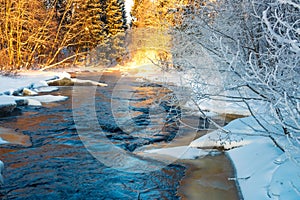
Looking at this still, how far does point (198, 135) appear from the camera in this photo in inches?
270

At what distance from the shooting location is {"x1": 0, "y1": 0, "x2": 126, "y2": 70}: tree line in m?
20.5

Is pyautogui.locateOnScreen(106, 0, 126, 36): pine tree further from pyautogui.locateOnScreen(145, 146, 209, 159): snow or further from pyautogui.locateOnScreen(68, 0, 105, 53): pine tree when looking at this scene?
pyautogui.locateOnScreen(145, 146, 209, 159): snow

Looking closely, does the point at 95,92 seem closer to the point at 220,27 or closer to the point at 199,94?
the point at 220,27

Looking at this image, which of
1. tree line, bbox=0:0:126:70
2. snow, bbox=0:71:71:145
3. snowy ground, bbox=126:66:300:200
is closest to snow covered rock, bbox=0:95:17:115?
snow, bbox=0:71:71:145

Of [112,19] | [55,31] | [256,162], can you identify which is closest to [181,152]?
[256,162]

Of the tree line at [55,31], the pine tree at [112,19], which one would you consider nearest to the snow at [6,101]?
the tree line at [55,31]

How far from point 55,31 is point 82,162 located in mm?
23321

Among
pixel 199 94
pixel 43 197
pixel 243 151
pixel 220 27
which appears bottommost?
pixel 43 197

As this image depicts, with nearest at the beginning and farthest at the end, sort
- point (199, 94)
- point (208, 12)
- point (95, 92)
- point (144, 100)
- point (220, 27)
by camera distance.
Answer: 1. point (199, 94)
2. point (220, 27)
3. point (208, 12)
4. point (144, 100)
5. point (95, 92)

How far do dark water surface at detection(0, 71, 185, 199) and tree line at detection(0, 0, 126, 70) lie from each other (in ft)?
44.8

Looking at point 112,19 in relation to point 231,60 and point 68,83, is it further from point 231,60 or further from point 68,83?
point 231,60

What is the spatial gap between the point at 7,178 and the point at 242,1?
4.40 m

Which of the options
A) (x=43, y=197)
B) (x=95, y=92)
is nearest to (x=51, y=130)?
(x=43, y=197)

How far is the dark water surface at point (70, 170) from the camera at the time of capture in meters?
4.20
